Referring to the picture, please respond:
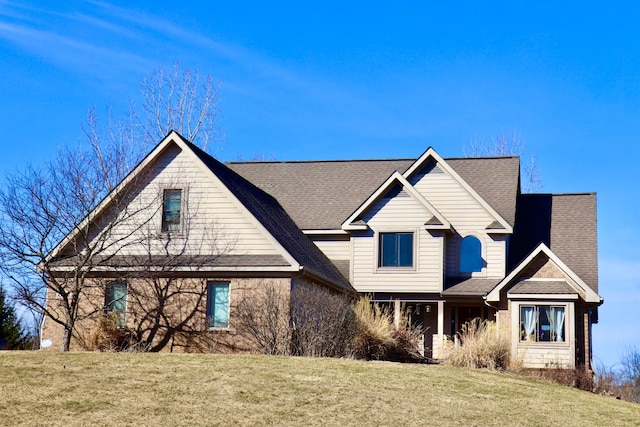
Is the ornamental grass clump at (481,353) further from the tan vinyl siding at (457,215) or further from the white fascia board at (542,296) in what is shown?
the tan vinyl siding at (457,215)

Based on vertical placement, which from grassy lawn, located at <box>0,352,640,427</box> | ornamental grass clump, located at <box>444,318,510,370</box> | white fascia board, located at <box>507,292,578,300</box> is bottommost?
grassy lawn, located at <box>0,352,640,427</box>

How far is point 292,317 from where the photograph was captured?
23156 millimetres

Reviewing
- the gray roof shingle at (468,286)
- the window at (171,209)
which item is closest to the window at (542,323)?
the gray roof shingle at (468,286)

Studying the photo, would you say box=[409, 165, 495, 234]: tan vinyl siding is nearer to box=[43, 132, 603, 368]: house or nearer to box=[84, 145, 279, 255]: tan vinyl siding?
box=[43, 132, 603, 368]: house

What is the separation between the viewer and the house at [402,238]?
26.0 meters

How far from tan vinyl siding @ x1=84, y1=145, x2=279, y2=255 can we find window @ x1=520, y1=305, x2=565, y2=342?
29.6 feet

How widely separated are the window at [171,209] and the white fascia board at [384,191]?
22.0 ft

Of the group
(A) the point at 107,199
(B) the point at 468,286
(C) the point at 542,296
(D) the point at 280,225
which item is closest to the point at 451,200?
(B) the point at 468,286

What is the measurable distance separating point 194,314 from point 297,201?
9778 mm

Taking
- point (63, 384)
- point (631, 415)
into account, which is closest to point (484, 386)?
point (631, 415)

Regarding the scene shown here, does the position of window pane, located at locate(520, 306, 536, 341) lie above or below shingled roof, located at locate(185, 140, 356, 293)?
below

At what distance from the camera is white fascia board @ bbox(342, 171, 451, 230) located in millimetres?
30219

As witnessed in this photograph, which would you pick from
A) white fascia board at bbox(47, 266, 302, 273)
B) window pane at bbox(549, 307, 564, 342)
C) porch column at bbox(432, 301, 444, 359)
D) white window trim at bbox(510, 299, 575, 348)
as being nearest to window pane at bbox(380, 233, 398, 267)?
porch column at bbox(432, 301, 444, 359)

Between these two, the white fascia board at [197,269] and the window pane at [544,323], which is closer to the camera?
the white fascia board at [197,269]
